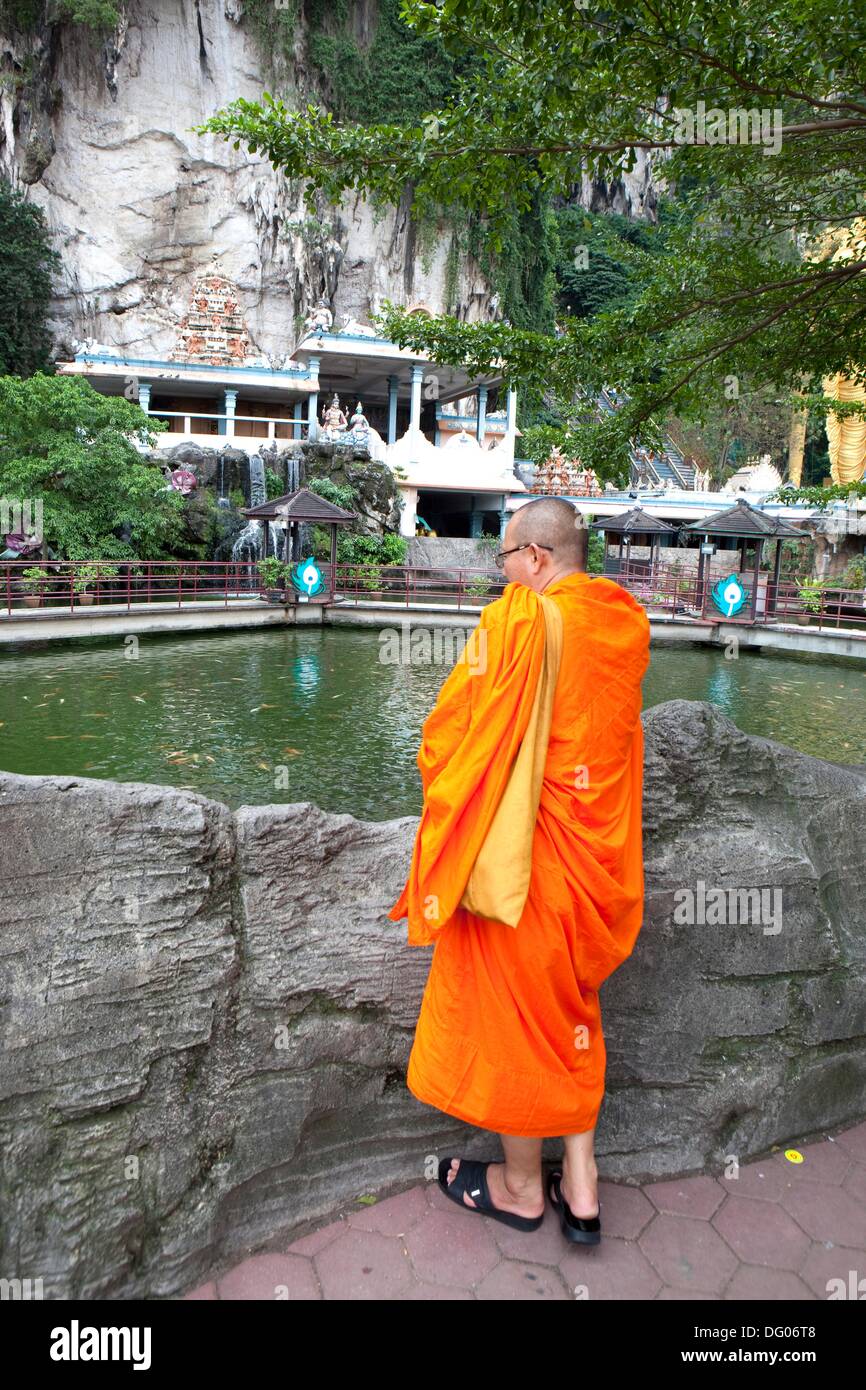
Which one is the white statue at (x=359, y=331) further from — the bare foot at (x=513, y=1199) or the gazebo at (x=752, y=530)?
the bare foot at (x=513, y=1199)

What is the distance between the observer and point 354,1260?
6.41 ft

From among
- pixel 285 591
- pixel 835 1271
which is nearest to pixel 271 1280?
pixel 835 1271

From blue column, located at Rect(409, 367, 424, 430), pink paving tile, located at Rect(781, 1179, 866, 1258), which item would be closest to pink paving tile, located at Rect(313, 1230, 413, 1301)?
pink paving tile, located at Rect(781, 1179, 866, 1258)

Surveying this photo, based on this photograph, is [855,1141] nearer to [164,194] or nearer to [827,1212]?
[827,1212]

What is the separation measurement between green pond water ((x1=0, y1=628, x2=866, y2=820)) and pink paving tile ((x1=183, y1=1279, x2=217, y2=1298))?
346 cm

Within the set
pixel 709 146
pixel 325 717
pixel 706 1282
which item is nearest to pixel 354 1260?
pixel 706 1282

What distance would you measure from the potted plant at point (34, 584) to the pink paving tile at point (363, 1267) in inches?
462

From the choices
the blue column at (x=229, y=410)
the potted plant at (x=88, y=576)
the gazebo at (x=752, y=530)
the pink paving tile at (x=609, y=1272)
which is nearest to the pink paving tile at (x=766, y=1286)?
the pink paving tile at (x=609, y=1272)

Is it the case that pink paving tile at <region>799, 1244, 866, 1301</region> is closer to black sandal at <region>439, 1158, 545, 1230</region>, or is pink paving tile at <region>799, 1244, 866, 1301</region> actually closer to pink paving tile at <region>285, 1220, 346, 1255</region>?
black sandal at <region>439, 1158, 545, 1230</region>

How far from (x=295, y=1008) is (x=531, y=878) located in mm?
694

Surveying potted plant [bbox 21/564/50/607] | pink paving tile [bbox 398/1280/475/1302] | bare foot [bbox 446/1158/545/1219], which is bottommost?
pink paving tile [bbox 398/1280/475/1302]

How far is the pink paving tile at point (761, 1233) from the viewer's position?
200 cm

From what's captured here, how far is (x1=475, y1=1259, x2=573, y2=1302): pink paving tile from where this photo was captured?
6.10ft
